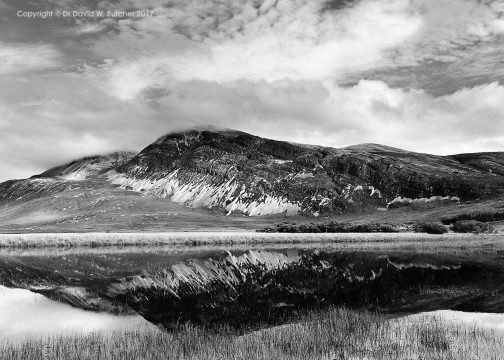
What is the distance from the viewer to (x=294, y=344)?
1891 centimetres

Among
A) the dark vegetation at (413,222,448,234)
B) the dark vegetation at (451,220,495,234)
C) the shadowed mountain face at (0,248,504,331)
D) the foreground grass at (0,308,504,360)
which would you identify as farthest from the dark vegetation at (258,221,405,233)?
the foreground grass at (0,308,504,360)

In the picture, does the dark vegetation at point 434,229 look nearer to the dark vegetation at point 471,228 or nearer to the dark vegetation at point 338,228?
the dark vegetation at point 471,228

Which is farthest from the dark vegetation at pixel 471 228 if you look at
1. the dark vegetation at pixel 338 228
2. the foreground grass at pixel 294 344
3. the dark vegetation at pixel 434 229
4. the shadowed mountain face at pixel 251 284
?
the foreground grass at pixel 294 344

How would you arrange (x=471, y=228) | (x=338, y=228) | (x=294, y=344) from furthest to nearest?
1. (x=338, y=228)
2. (x=471, y=228)
3. (x=294, y=344)

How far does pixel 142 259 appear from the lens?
202 feet

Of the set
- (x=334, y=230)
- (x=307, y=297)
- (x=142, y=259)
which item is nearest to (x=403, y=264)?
(x=307, y=297)

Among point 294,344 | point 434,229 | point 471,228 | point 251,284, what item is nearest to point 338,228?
point 434,229

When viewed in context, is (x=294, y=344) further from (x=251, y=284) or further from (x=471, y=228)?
(x=471, y=228)

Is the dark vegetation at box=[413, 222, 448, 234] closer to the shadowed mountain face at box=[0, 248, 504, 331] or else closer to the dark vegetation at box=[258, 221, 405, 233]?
the dark vegetation at box=[258, 221, 405, 233]

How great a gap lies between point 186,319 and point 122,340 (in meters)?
5.67

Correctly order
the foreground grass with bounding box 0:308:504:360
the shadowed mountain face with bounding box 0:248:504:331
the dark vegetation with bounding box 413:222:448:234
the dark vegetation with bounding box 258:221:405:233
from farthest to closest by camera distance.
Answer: the dark vegetation with bounding box 258:221:405:233
the dark vegetation with bounding box 413:222:448:234
the shadowed mountain face with bounding box 0:248:504:331
the foreground grass with bounding box 0:308:504:360

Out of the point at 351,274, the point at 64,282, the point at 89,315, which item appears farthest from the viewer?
the point at 351,274

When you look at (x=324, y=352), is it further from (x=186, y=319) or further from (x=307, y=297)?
(x=307, y=297)

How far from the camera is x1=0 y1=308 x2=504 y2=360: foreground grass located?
1778cm
